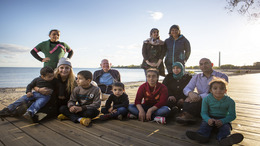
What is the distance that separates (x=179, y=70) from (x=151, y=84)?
72 centimetres

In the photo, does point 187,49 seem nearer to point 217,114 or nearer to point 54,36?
point 217,114

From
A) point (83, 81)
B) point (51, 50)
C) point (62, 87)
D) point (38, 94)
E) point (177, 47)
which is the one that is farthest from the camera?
point (177, 47)

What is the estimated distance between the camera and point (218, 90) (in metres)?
1.99

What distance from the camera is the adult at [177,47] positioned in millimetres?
3734

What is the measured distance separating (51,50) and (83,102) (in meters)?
1.50

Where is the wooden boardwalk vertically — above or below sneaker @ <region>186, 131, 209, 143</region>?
below

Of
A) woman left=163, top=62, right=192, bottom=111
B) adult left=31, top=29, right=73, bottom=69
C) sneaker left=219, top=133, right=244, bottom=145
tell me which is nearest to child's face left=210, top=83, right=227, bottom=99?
sneaker left=219, top=133, right=244, bottom=145

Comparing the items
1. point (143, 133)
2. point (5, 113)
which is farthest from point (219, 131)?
point (5, 113)

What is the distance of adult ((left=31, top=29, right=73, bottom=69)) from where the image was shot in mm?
3412

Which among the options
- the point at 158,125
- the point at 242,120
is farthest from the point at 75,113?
the point at 242,120

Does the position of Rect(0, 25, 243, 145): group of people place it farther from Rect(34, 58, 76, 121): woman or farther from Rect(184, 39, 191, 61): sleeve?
Rect(184, 39, 191, 61): sleeve

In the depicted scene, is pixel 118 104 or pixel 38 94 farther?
pixel 118 104

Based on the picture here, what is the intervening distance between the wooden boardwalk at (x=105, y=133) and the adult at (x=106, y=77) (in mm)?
1322

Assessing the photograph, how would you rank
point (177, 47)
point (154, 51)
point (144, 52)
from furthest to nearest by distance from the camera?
point (144, 52) → point (154, 51) → point (177, 47)
